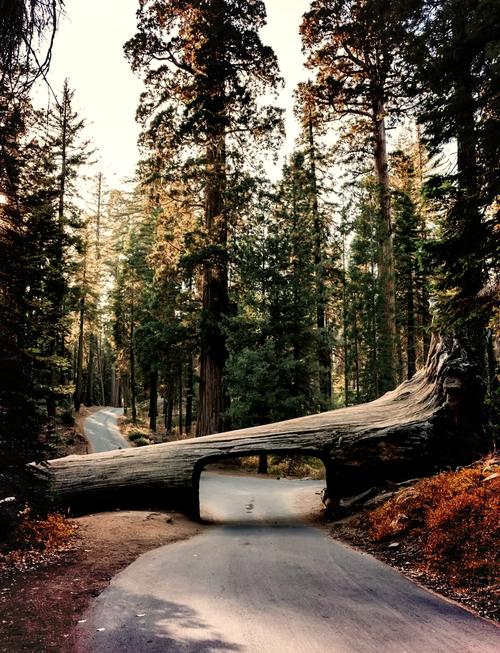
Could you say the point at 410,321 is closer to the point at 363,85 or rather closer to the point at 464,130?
the point at 363,85

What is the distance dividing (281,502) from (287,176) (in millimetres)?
17523

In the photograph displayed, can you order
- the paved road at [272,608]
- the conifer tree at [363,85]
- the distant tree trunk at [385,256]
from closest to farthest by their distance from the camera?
the paved road at [272,608], the conifer tree at [363,85], the distant tree trunk at [385,256]

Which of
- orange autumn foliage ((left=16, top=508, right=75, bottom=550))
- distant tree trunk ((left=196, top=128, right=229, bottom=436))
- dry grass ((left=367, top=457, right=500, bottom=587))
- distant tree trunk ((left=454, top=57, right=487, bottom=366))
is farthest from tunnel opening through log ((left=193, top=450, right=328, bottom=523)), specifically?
distant tree trunk ((left=454, top=57, right=487, bottom=366))

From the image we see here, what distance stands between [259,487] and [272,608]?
12522 millimetres

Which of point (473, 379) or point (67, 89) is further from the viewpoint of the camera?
point (67, 89)

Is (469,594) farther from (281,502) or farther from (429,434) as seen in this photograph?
(281,502)

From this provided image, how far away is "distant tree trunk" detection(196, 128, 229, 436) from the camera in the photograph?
1891 centimetres

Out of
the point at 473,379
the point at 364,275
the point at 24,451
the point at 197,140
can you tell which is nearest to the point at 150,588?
the point at 24,451

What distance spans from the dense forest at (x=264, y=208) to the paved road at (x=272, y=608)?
11.5 ft

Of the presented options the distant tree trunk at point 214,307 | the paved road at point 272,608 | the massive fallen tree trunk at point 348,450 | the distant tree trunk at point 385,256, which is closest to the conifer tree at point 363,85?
the distant tree trunk at point 385,256

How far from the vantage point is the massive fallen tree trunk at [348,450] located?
11.1 m

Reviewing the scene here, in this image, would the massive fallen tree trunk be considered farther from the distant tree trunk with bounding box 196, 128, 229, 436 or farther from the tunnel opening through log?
the distant tree trunk with bounding box 196, 128, 229, 436

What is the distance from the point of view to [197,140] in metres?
17.3

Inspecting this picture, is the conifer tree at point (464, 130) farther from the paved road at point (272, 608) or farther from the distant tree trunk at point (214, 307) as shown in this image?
the distant tree trunk at point (214, 307)
